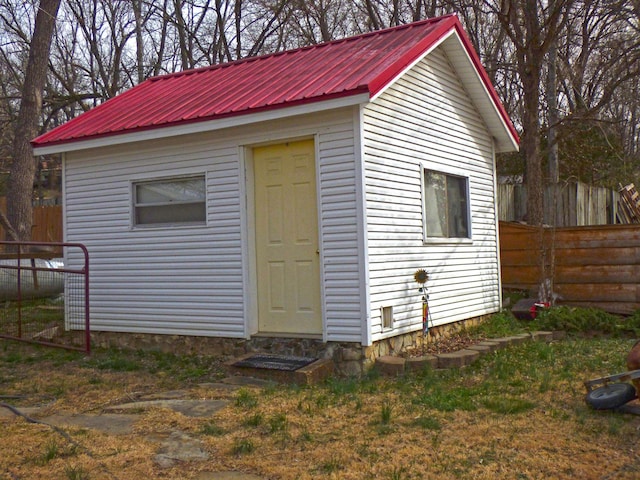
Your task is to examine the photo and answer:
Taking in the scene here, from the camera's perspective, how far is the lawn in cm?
458

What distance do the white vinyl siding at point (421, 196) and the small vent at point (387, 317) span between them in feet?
0.22

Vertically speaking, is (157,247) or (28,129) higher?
(28,129)

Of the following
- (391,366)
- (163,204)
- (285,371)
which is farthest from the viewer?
(163,204)

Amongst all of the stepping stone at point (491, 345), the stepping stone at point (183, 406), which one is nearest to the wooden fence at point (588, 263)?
the stepping stone at point (491, 345)

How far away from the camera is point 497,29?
20141 millimetres

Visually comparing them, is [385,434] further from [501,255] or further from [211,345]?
[501,255]

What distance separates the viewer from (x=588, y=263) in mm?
11227

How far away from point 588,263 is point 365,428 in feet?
23.3

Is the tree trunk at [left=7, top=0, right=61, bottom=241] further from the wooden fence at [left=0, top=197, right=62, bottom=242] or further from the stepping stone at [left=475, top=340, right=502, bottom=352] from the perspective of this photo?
the stepping stone at [left=475, top=340, right=502, bottom=352]

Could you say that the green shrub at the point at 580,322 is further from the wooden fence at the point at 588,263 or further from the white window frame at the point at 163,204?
the white window frame at the point at 163,204

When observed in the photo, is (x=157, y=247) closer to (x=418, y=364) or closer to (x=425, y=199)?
Result: (x=425, y=199)

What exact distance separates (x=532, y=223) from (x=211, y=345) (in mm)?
7001

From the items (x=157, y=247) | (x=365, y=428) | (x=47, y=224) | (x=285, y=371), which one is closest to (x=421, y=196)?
(x=285, y=371)

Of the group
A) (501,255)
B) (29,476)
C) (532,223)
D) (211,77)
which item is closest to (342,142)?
(211,77)
